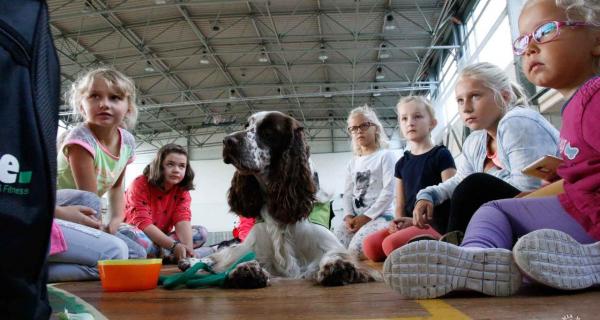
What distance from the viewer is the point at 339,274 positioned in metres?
2.26

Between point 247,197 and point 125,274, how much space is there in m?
0.85

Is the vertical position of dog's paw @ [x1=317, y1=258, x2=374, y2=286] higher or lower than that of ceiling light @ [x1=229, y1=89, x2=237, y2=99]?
lower

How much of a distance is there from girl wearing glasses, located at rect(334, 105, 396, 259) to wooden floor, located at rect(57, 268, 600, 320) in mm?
2467

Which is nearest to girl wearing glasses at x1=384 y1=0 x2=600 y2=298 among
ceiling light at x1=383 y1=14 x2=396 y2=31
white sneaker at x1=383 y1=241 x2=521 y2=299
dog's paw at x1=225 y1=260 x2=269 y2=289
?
white sneaker at x1=383 y1=241 x2=521 y2=299

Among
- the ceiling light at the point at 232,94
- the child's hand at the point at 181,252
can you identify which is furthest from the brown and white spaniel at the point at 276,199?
the ceiling light at the point at 232,94

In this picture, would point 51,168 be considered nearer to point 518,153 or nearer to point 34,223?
point 34,223

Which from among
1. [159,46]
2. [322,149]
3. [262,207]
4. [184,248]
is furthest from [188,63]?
[262,207]

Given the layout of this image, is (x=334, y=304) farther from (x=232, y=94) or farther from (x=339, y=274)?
(x=232, y=94)

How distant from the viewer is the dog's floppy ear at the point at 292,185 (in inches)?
103

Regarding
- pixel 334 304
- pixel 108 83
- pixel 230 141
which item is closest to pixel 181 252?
pixel 108 83

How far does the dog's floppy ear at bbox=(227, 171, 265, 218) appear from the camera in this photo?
2.76 m

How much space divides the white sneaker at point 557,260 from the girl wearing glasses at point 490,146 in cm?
81

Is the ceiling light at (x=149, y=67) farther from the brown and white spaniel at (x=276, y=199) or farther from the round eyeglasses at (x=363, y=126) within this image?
the brown and white spaniel at (x=276, y=199)

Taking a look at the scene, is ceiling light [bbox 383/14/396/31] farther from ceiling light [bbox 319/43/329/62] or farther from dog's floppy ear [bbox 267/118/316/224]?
dog's floppy ear [bbox 267/118/316/224]
